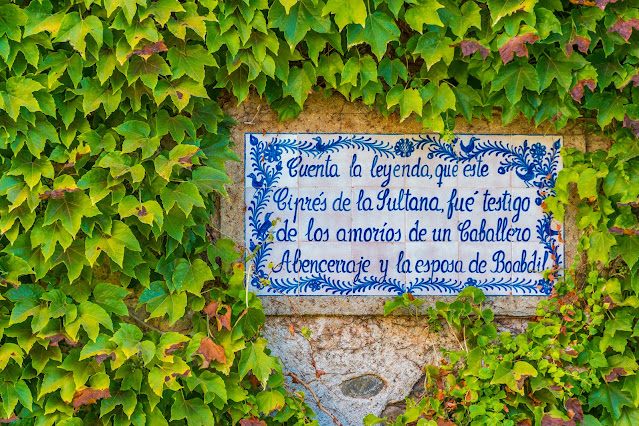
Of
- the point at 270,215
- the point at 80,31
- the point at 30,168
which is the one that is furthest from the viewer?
the point at 270,215

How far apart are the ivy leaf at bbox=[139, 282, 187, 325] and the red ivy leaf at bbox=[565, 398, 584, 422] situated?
5.74ft

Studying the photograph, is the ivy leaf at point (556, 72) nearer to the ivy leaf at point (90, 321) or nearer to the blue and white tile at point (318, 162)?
the blue and white tile at point (318, 162)

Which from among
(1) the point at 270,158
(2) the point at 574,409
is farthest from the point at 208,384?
(2) the point at 574,409

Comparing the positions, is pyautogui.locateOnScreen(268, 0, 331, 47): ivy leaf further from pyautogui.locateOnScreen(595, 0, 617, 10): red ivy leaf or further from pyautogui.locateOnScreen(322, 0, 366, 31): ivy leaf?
pyautogui.locateOnScreen(595, 0, 617, 10): red ivy leaf

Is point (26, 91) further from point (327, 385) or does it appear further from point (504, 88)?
point (504, 88)

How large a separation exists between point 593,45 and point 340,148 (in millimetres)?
1200

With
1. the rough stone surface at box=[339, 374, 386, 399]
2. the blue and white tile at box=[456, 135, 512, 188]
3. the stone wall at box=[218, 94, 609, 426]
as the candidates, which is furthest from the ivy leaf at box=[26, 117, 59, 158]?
the blue and white tile at box=[456, 135, 512, 188]

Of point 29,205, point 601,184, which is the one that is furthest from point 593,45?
point 29,205

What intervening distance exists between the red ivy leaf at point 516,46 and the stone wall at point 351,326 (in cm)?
40

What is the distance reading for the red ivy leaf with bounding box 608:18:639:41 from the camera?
263cm

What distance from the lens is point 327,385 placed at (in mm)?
2922

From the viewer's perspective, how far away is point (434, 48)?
2676 mm

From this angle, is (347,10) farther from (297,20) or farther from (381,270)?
(381,270)

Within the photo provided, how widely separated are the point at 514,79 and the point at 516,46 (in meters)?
0.19
